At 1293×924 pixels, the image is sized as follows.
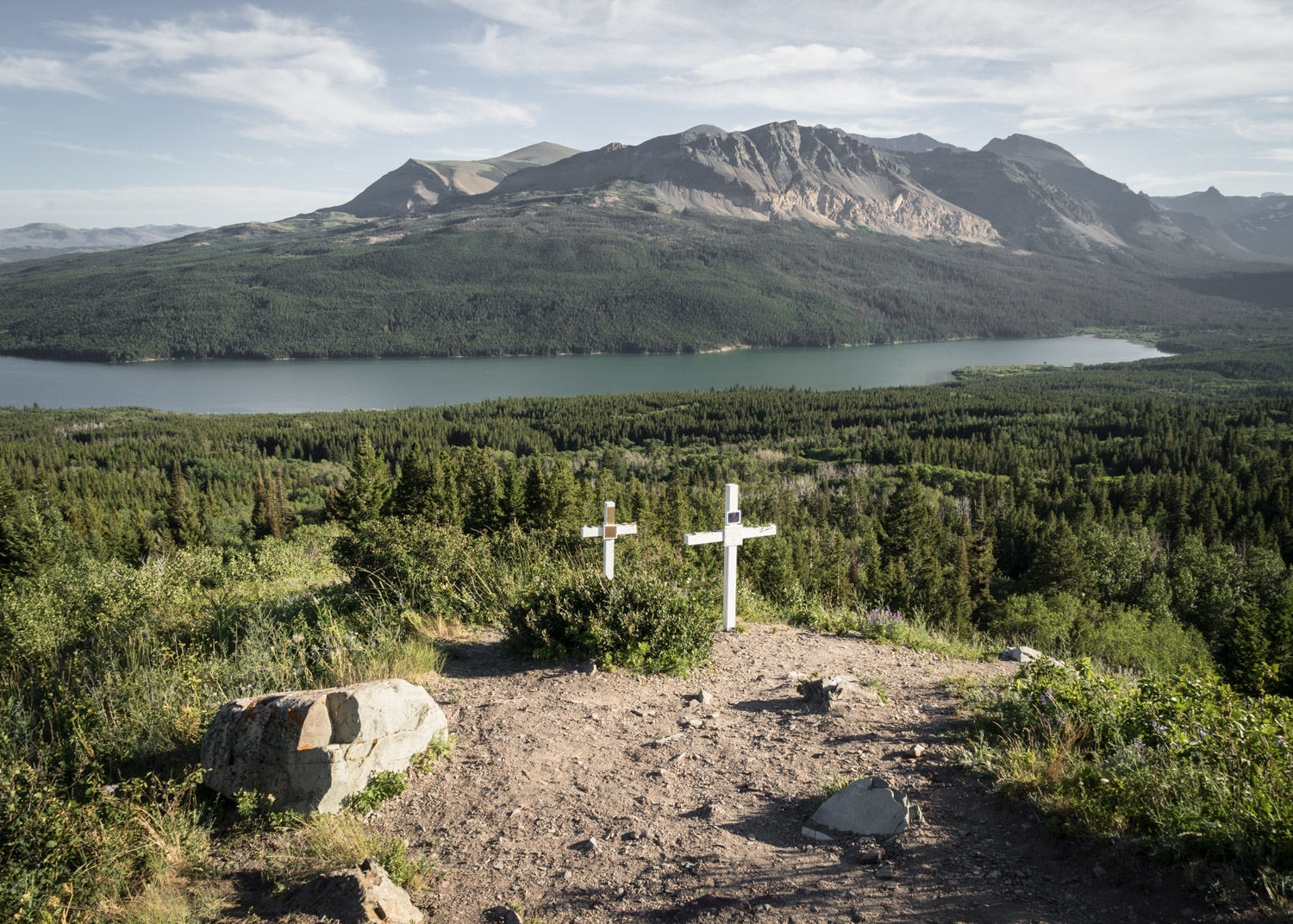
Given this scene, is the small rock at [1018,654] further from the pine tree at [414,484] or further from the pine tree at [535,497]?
the pine tree at [414,484]

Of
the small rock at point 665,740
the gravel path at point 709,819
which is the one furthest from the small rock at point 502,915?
the small rock at point 665,740

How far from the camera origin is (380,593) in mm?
10391

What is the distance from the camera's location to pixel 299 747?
588 centimetres

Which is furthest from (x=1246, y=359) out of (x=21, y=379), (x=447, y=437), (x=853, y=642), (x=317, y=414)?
(x=21, y=379)

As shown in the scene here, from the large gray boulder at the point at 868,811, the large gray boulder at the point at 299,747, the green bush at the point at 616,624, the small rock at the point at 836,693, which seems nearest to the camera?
the large gray boulder at the point at 868,811

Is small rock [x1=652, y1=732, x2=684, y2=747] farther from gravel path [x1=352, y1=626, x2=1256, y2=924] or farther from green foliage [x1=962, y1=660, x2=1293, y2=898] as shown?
green foliage [x1=962, y1=660, x2=1293, y2=898]

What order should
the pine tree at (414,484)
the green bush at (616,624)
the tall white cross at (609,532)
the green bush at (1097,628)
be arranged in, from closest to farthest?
the green bush at (616,624) → the tall white cross at (609,532) → the green bush at (1097,628) → the pine tree at (414,484)

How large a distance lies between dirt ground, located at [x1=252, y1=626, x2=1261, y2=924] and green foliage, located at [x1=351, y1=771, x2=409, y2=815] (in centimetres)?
12

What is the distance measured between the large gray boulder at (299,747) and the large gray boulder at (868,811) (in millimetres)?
3576

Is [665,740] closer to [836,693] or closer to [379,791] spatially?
[836,693]

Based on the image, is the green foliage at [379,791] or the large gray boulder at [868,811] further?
the green foliage at [379,791]

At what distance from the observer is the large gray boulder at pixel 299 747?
19.4 feet

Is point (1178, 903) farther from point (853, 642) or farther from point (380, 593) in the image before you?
point (380, 593)

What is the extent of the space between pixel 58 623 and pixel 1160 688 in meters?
11.8
